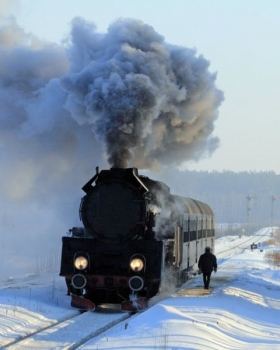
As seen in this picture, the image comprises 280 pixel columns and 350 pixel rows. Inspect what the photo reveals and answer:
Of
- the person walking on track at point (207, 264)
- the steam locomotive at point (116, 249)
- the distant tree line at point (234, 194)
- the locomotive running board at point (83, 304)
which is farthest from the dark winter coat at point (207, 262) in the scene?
the distant tree line at point (234, 194)

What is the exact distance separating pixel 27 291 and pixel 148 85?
20.6ft

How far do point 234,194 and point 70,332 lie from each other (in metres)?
174

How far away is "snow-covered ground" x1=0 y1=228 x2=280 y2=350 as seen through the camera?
9.48 m

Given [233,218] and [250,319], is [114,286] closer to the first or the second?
[250,319]

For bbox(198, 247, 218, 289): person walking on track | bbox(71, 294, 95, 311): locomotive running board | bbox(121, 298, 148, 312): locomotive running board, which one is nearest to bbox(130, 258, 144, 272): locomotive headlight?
bbox(121, 298, 148, 312): locomotive running board

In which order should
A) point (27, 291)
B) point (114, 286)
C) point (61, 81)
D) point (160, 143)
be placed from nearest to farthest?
point (114, 286) → point (27, 291) → point (61, 81) → point (160, 143)

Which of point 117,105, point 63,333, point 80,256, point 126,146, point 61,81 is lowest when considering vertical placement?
point 63,333

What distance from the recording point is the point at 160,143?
2131 cm

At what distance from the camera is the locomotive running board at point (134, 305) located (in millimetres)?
13602

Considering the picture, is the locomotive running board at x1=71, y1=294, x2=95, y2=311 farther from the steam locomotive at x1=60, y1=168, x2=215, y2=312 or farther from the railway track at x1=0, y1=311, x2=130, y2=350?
the railway track at x1=0, y1=311, x2=130, y2=350

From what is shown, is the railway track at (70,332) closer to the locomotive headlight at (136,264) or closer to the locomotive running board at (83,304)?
the locomotive running board at (83,304)

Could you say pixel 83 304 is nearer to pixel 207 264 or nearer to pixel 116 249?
pixel 116 249

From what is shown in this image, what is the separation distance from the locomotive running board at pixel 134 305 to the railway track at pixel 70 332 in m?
0.18

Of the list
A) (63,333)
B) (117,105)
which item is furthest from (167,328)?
(117,105)
